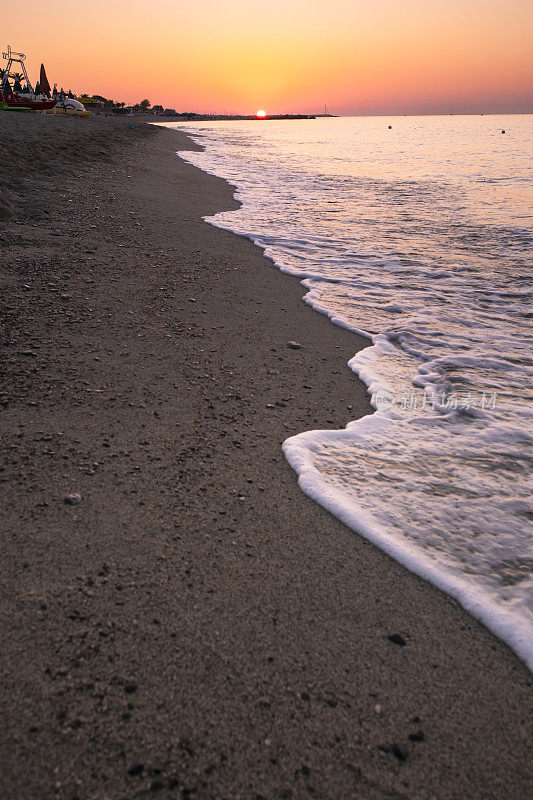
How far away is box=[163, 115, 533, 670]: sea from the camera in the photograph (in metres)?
2.17

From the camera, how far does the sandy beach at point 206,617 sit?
1.32 m

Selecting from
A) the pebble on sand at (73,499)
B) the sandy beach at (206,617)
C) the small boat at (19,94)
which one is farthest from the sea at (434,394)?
the small boat at (19,94)

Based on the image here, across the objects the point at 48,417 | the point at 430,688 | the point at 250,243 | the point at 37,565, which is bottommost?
the point at 430,688

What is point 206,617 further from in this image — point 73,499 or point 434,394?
point 434,394

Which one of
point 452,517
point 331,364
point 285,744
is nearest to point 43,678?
point 285,744

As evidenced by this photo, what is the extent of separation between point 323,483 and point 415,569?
2.20ft

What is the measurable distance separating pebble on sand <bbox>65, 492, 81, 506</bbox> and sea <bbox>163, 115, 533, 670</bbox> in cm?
115

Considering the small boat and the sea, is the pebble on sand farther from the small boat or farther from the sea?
the small boat

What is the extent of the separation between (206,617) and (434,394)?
2585mm

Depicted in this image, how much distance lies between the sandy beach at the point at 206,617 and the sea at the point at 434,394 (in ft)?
0.62

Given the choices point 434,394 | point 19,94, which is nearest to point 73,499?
point 434,394

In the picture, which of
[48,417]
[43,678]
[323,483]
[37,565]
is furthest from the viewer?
[48,417]

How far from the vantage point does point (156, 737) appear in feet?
4.42

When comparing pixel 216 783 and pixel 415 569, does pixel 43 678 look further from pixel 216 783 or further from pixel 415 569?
pixel 415 569
